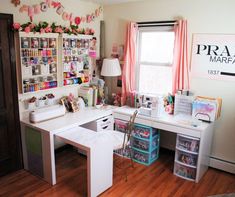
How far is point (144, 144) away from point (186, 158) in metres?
0.60

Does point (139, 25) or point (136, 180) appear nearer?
point (136, 180)

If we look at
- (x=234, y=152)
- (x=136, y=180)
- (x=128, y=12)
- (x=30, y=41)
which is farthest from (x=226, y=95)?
(x=30, y=41)

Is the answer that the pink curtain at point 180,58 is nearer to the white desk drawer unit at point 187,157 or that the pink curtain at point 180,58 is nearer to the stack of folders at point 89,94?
the white desk drawer unit at point 187,157

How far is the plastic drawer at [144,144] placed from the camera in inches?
130

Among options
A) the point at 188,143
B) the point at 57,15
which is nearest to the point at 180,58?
the point at 188,143

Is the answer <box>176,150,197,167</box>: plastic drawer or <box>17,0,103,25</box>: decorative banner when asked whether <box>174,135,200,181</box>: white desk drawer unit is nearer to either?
<box>176,150,197,167</box>: plastic drawer

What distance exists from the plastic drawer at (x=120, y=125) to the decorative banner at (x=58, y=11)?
5.24 feet

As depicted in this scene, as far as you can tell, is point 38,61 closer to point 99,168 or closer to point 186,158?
point 99,168

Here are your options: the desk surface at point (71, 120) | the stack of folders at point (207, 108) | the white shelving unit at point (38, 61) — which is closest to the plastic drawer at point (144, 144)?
the desk surface at point (71, 120)

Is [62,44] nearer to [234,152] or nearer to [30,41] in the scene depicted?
[30,41]

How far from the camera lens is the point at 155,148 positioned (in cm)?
347

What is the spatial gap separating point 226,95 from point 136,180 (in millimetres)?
1580

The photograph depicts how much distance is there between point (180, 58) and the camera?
3285 mm

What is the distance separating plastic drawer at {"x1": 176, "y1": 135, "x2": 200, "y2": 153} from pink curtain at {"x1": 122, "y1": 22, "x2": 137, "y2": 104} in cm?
106
